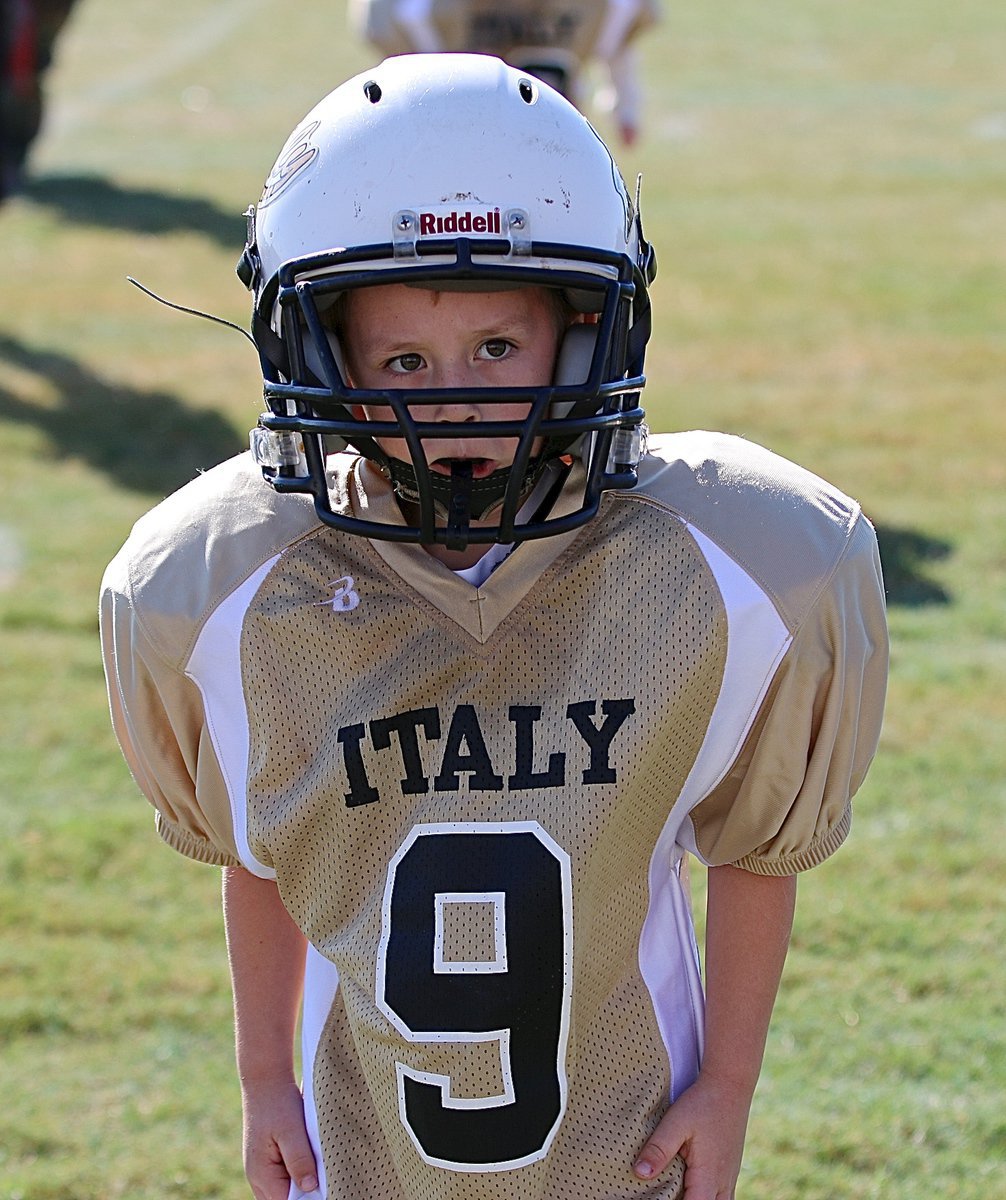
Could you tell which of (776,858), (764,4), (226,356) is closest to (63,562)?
(226,356)

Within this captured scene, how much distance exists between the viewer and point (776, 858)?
176cm

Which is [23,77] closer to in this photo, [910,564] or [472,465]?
[910,564]

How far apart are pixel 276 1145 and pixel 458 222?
1.01m

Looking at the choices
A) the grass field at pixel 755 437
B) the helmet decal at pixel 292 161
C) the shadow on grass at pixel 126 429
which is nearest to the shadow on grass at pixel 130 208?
the grass field at pixel 755 437

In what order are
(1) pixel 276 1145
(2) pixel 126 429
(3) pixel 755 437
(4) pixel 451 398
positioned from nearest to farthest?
1. (4) pixel 451 398
2. (1) pixel 276 1145
3. (3) pixel 755 437
4. (2) pixel 126 429

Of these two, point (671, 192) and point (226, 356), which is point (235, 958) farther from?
point (671, 192)

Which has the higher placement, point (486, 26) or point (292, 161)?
point (486, 26)

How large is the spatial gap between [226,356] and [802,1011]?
567cm

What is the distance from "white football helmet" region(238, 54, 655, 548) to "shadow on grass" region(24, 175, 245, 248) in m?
8.94

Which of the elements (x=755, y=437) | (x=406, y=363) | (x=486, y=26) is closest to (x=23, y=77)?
(x=486, y=26)

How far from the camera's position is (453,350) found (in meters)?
1.70

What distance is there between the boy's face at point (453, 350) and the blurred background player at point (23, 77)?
9309 mm

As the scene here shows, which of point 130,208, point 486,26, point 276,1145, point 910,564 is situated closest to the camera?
point 276,1145

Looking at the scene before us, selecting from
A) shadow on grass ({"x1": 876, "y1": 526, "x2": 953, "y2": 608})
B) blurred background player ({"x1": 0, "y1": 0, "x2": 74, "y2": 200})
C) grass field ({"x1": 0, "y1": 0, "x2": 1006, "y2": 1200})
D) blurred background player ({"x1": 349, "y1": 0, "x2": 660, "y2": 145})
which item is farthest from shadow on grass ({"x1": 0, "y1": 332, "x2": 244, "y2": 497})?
blurred background player ({"x1": 0, "y1": 0, "x2": 74, "y2": 200})
